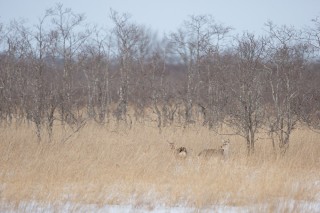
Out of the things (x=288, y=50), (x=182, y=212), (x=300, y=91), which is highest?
(x=288, y=50)

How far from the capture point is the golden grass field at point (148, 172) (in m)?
5.20

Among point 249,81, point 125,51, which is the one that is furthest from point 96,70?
point 249,81

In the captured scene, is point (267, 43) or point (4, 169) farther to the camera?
point (267, 43)

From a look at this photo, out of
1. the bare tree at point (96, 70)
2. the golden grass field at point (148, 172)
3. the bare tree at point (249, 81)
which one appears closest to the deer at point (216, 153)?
the golden grass field at point (148, 172)

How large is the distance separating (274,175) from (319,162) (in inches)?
63.4

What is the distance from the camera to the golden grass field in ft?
17.0

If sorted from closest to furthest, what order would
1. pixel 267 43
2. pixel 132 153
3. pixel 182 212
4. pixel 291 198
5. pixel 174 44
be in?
pixel 182 212 < pixel 291 198 < pixel 132 153 < pixel 267 43 < pixel 174 44

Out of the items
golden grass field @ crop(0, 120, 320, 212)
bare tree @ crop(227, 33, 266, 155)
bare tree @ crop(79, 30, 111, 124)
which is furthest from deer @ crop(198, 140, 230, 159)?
bare tree @ crop(79, 30, 111, 124)

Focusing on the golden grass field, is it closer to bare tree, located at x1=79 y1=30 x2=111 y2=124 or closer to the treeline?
the treeline

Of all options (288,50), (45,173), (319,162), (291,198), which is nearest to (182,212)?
(291,198)

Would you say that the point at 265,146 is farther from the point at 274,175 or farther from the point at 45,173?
the point at 45,173

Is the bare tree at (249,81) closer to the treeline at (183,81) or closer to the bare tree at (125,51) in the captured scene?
the treeline at (183,81)

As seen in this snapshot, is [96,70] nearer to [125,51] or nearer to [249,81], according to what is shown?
[125,51]

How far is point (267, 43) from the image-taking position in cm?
866
